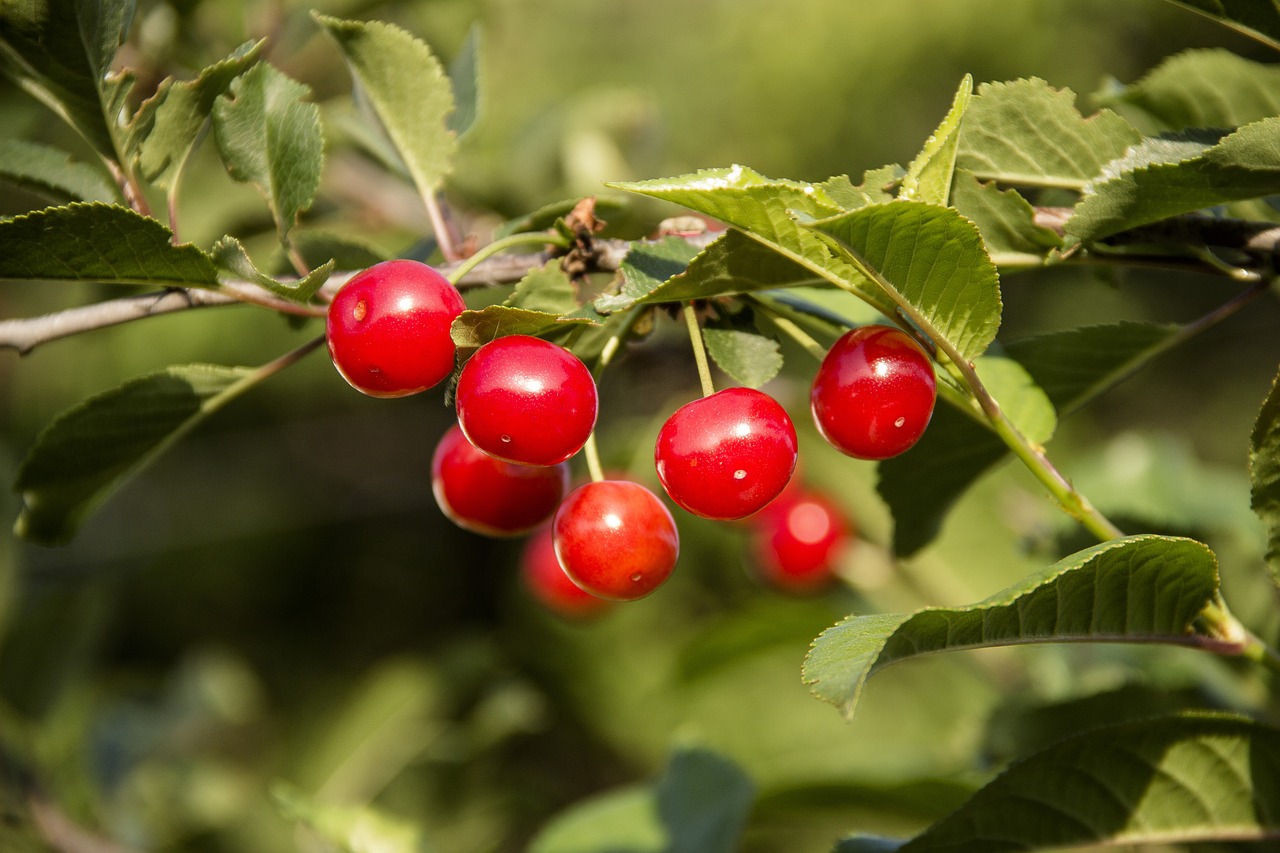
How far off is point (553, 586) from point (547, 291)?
1.38 metres

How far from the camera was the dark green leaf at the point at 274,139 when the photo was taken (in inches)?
34.0

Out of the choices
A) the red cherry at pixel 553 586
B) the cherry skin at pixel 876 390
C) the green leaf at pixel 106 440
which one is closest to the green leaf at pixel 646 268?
the cherry skin at pixel 876 390

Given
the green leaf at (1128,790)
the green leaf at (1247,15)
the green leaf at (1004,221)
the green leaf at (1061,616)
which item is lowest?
the green leaf at (1128,790)

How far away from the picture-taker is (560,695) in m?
4.42

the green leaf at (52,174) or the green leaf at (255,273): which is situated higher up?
the green leaf at (255,273)

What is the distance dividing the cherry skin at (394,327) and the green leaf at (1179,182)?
1.51 ft

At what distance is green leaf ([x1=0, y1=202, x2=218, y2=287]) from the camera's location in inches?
28.3

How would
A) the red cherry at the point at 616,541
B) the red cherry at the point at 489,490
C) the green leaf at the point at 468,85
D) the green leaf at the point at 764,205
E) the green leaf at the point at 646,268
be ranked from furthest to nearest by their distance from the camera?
the green leaf at the point at 468,85 < the red cherry at the point at 489,490 < the red cherry at the point at 616,541 < the green leaf at the point at 646,268 < the green leaf at the point at 764,205

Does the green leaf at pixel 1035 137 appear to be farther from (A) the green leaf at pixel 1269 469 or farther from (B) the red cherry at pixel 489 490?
(B) the red cherry at pixel 489 490

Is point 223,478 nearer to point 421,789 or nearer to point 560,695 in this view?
point 560,695

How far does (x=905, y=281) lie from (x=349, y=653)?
22.4 feet

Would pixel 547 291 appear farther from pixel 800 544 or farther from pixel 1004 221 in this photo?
pixel 800 544

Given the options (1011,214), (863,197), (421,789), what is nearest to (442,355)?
(863,197)

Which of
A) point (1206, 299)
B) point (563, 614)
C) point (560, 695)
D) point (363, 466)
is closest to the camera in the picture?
point (563, 614)
